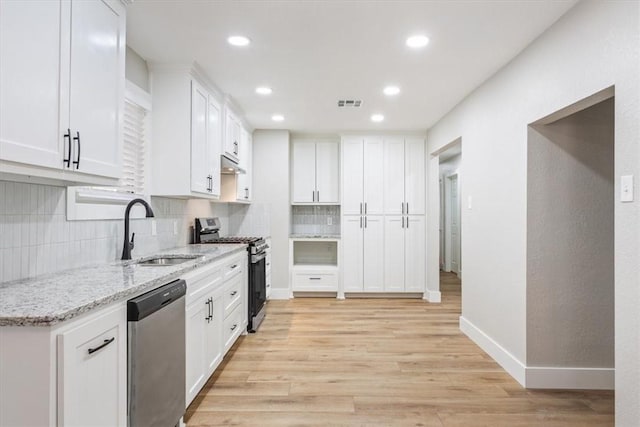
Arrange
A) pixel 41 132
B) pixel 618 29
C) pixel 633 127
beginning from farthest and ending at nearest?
pixel 618 29, pixel 633 127, pixel 41 132

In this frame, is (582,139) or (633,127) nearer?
(633,127)

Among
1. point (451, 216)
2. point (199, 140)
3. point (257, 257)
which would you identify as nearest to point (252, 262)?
point (257, 257)

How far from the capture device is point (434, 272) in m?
5.31

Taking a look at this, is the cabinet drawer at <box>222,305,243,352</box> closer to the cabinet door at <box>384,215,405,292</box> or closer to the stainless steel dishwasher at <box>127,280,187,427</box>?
the stainless steel dishwasher at <box>127,280,187,427</box>

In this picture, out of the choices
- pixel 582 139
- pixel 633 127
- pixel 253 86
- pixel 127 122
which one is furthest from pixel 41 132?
pixel 582 139

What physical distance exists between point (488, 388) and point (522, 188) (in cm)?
146

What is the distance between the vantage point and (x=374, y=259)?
5.40 meters

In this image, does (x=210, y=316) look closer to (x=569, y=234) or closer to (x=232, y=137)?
(x=232, y=137)

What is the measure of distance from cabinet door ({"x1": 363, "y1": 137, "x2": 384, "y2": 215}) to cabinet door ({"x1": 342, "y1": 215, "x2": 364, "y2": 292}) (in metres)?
0.29

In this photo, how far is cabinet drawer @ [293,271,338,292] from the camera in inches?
213

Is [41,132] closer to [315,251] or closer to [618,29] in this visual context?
[618,29]

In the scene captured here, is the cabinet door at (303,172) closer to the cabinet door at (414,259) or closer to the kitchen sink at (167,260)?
the cabinet door at (414,259)

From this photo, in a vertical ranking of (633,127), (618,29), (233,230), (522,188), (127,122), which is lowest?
(233,230)

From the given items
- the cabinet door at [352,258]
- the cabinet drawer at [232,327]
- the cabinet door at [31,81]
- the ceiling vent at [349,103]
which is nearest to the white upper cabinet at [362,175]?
the cabinet door at [352,258]
